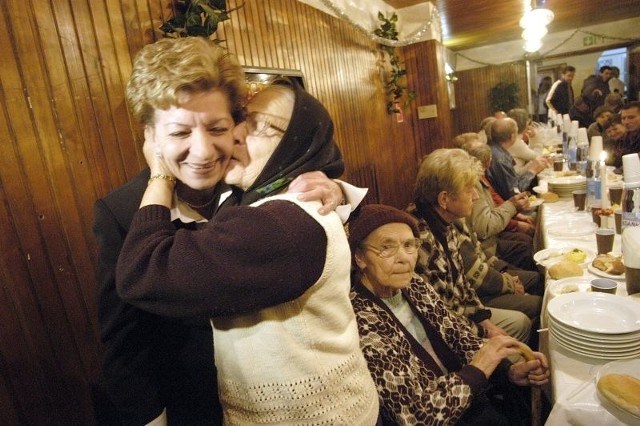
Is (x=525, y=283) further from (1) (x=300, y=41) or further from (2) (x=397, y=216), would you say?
(1) (x=300, y=41)

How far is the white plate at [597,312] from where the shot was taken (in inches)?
51.5

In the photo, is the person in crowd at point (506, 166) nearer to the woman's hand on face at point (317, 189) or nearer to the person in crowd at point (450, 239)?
the person in crowd at point (450, 239)

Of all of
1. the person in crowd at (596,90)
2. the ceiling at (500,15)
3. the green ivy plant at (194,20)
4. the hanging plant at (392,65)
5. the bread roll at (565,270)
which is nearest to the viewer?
the bread roll at (565,270)

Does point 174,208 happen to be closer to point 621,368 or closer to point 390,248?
point 390,248

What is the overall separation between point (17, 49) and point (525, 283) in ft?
10.3

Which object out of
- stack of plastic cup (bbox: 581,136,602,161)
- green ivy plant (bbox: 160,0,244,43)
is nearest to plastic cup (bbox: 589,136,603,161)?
stack of plastic cup (bbox: 581,136,602,161)

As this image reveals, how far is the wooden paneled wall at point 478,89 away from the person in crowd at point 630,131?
7.01 metres

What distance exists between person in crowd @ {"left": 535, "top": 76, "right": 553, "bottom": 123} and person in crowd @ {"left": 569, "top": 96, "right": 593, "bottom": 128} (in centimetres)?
306

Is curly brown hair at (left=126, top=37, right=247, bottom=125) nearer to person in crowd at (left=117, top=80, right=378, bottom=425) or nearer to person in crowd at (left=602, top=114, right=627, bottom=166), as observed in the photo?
person in crowd at (left=117, top=80, right=378, bottom=425)

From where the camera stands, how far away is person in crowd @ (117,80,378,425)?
0.71 meters

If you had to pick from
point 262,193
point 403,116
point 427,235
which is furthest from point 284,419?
point 403,116

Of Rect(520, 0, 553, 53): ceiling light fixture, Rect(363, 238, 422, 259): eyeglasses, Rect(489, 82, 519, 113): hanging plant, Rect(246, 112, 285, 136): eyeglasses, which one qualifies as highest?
Rect(520, 0, 553, 53): ceiling light fixture

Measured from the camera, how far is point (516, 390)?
1876 millimetres

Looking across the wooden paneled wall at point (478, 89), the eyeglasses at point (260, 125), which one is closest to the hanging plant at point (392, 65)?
the eyeglasses at point (260, 125)
